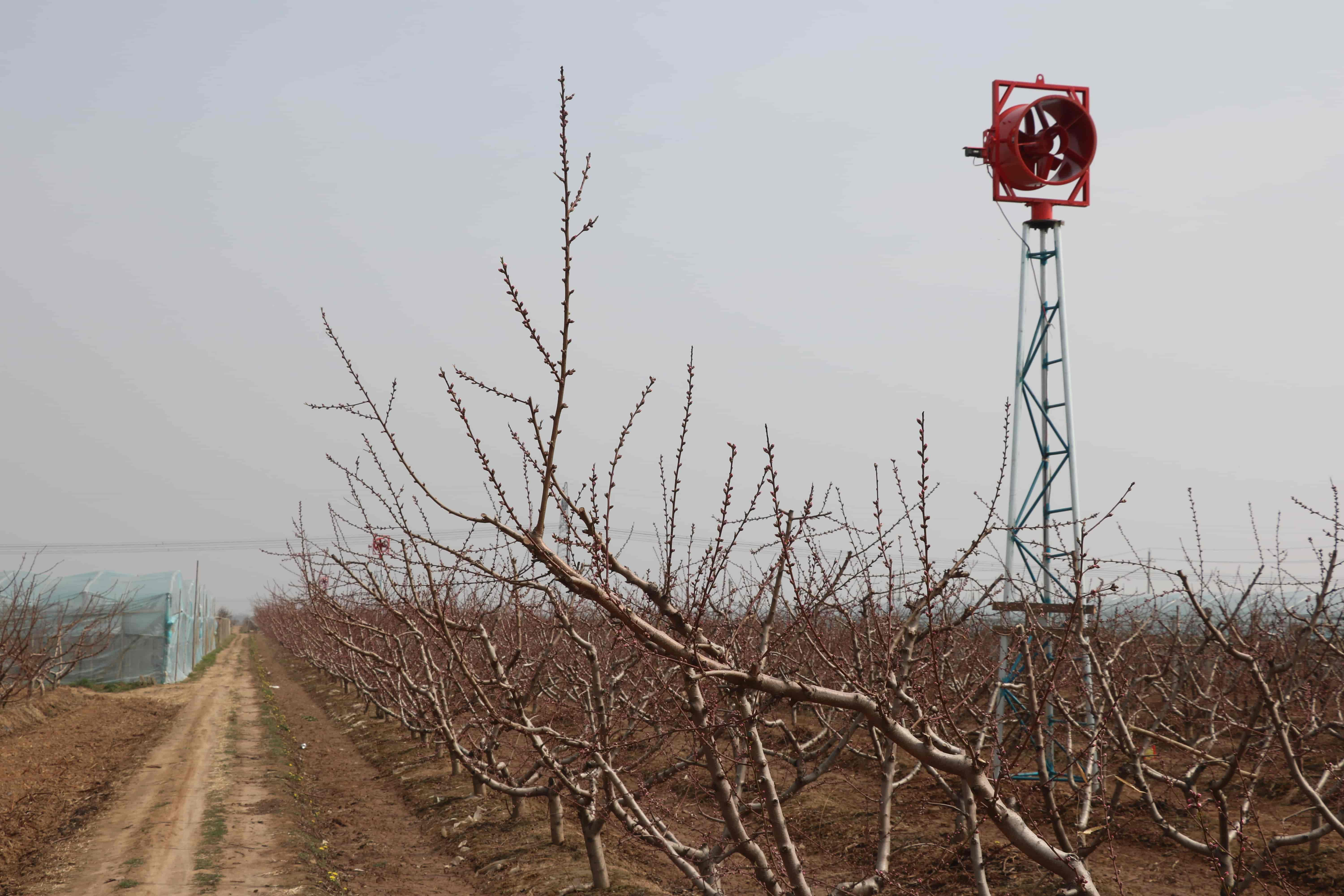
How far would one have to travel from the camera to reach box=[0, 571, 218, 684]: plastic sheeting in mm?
26109

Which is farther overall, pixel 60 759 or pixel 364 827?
pixel 60 759

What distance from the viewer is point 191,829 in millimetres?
9695

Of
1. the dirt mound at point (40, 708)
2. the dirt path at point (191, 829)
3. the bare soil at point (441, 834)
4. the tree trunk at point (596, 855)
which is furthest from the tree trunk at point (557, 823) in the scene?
the dirt mound at point (40, 708)

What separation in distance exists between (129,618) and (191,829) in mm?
20024

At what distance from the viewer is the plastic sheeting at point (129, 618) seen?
85.7ft

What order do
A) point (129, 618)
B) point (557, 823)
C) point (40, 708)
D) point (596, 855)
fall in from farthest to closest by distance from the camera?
point (129, 618)
point (40, 708)
point (557, 823)
point (596, 855)

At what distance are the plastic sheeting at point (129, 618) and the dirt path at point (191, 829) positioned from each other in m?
11.8

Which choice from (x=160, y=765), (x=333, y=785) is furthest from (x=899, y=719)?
(x=160, y=765)

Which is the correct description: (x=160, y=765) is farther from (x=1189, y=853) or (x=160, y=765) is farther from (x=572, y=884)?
(x=1189, y=853)

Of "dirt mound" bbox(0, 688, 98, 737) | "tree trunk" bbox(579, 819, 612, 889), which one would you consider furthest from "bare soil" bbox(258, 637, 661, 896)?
"dirt mound" bbox(0, 688, 98, 737)

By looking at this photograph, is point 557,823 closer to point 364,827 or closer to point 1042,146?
point 364,827

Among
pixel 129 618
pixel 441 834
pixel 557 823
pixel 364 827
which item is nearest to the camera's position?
pixel 557 823

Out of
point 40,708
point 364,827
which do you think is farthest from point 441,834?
point 40,708

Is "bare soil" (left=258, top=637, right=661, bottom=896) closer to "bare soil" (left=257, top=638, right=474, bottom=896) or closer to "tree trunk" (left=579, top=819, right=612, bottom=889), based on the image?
"bare soil" (left=257, top=638, right=474, bottom=896)
